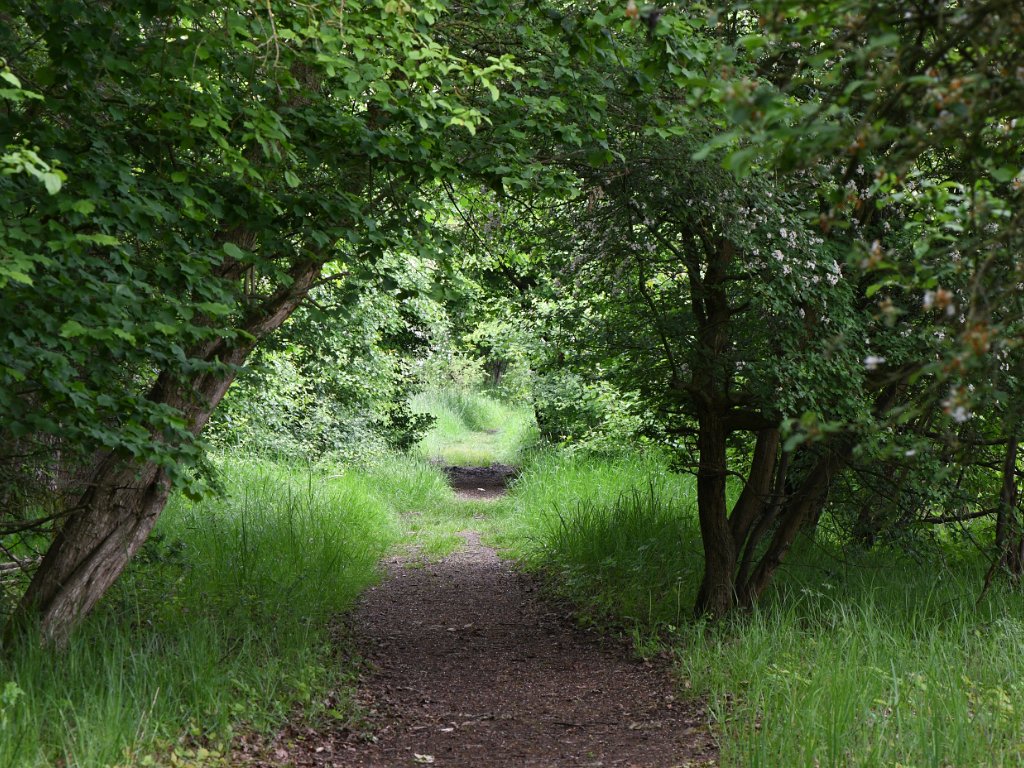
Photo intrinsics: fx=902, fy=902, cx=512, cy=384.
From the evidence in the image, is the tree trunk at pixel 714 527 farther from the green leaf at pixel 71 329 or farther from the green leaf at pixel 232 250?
the green leaf at pixel 71 329

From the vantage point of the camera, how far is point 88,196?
363 cm

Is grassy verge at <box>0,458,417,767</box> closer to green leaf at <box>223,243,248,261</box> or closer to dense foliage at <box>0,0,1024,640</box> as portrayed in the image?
dense foliage at <box>0,0,1024,640</box>

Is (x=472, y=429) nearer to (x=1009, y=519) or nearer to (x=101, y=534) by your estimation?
(x=1009, y=519)

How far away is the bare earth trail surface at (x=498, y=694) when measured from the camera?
4.70m

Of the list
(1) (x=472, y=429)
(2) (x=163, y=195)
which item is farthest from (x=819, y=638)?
(1) (x=472, y=429)

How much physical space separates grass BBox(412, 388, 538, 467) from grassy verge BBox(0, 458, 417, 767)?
973 centimetres

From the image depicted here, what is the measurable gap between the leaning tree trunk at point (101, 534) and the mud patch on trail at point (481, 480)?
963cm

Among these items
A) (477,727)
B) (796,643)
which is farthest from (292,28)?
(796,643)

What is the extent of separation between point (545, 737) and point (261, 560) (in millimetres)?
2911

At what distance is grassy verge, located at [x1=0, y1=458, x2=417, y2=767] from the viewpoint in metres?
3.87

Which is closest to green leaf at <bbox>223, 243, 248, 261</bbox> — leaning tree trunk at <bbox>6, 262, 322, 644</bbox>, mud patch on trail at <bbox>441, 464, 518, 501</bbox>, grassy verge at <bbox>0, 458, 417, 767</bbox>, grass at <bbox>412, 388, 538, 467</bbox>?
leaning tree trunk at <bbox>6, 262, 322, 644</bbox>

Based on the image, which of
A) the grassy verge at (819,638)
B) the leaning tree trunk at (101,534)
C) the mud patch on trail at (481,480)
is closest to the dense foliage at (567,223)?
the leaning tree trunk at (101,534)

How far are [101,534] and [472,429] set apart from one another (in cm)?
2382

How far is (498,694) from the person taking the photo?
5.80 m
